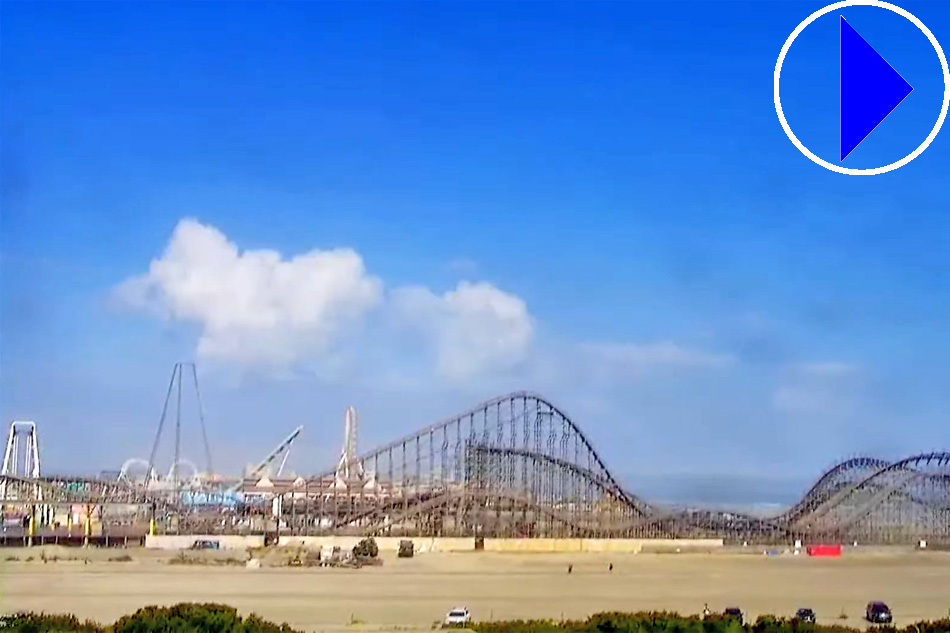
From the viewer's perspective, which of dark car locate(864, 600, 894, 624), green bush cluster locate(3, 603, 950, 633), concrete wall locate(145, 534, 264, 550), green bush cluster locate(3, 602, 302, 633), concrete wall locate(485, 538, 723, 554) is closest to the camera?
green bush cluster locate(3, 602, 302, 633)

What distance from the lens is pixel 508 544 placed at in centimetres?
5609

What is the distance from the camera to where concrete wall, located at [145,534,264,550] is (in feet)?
176

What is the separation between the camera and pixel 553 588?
34.6m

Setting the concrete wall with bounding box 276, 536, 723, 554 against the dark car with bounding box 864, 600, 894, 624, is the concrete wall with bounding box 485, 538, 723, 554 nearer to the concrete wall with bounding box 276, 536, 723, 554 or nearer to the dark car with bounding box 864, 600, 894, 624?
the concrete wall with bounding box 276, 536, 723, 554

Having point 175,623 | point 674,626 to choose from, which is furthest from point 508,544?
point 175,623

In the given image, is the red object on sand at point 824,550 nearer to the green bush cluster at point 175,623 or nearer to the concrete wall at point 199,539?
the concrete wall at point 199,539

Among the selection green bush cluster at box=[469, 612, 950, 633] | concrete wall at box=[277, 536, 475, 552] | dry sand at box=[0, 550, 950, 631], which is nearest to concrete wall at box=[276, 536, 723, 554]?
concrete wall at box=[277, 536, 475, 552]

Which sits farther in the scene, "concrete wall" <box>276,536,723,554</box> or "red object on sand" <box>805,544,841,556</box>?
"red object on sand" <box>805,544,841,556</box>

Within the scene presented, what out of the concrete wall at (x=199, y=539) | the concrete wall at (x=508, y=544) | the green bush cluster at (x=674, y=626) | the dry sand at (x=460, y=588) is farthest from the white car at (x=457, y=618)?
the concrete wall at (x=199, y=539)

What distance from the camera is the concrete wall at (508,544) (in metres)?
53.3

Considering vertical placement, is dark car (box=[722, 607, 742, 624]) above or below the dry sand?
above

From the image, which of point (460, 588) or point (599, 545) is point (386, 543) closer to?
point (599, 545)

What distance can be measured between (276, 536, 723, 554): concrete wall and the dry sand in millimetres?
3948

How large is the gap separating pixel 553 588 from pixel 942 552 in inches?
1501
